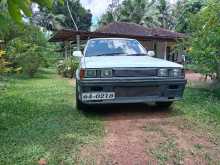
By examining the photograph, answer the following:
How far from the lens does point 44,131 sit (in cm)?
614

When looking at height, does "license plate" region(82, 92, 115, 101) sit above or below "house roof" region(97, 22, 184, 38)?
above

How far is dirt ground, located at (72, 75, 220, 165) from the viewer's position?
494 centimetres

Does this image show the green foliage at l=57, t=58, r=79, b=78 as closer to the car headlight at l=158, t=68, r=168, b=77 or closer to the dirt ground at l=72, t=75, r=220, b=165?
the dirt ground at l=72, t=75, r=220, b=165

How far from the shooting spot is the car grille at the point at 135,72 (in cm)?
709

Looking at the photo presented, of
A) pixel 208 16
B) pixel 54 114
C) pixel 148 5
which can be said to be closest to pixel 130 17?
pixel 148 5

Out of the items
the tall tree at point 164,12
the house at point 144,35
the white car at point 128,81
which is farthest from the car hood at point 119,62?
the tall tree at point 164,12

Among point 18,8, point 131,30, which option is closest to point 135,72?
point 18,8

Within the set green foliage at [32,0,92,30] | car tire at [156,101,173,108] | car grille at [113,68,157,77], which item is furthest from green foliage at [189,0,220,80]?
green foliage at [32,0,92,30]

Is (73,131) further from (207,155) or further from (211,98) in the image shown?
(211,98)

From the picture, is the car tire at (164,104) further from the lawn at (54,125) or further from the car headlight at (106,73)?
the car headlight at (106,73)

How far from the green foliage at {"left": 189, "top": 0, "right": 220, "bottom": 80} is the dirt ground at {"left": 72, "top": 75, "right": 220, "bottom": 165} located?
10.6 ft

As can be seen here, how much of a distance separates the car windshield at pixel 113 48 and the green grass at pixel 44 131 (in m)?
1.31

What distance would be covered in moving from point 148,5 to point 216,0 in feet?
127

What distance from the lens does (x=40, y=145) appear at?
5355 millimetres
